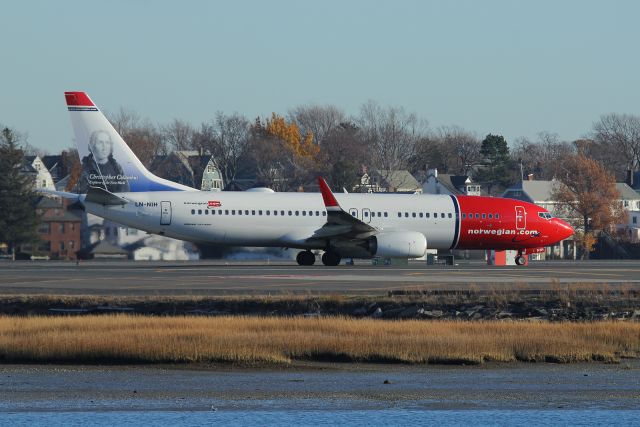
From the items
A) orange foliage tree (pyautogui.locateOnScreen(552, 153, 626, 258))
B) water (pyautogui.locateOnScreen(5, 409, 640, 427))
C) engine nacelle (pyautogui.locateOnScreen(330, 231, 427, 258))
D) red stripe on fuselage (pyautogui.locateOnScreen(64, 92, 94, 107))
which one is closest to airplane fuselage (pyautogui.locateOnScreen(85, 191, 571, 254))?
engine nacelle (pyautogui.locateOnScreen(330, 231, 427, 258))

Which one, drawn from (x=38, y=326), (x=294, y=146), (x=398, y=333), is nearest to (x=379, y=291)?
(x=398, y=333)

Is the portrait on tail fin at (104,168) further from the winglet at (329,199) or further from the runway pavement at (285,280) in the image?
the winglet at (329,199)

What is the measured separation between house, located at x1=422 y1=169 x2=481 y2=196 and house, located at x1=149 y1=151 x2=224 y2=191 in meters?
23.0

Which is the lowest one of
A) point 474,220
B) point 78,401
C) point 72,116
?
point 78,401

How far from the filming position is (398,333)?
29.0 metres

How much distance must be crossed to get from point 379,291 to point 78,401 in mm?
17086

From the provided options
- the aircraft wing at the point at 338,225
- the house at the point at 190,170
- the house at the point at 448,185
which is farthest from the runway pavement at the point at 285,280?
the house at the point at 448,185

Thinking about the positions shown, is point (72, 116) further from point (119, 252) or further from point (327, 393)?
point (327, 393)

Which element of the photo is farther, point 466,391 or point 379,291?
point 379,291

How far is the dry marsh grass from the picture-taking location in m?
26.8

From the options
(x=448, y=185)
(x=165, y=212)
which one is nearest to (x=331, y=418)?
(x=165, y=212)

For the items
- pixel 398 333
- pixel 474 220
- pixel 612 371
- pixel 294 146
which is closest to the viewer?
pixel 612 371

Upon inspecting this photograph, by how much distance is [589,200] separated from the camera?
112 meters

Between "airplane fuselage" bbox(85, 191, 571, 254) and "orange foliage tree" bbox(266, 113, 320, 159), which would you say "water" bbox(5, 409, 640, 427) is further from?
"orange foliage tree" bbox(266, 113, 320, 159)
